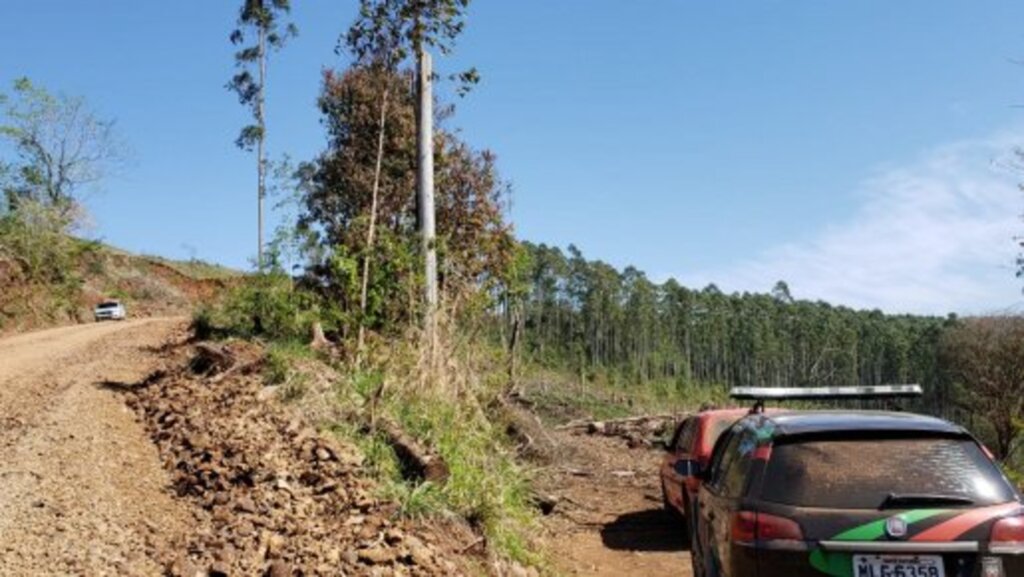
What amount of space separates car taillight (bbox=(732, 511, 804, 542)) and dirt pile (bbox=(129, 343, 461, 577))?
2259 millimetres

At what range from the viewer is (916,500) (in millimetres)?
4520

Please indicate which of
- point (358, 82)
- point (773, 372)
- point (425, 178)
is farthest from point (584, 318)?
point (425, 178)

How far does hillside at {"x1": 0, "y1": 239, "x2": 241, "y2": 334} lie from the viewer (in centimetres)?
2575

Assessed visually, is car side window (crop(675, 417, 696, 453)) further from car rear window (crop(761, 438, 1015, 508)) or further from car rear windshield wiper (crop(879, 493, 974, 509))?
car rear windshield wiper (crop(879, 493, 974, 509))

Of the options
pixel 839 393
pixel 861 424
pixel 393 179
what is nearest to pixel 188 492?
pixel 861 424

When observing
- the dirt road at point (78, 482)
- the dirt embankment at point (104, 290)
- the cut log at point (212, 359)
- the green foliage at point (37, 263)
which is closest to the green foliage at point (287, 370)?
the cut log at point (212, 359)

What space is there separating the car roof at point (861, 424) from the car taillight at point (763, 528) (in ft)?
1.85

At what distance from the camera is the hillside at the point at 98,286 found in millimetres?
25750

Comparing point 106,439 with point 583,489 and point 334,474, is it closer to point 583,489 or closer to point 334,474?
point 334,474

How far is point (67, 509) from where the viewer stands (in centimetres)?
606

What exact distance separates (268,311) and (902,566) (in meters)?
9.75

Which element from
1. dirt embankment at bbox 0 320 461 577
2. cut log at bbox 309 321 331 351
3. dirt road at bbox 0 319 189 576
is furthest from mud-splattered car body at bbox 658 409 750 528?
dirt road at bbox 0 319 189 576

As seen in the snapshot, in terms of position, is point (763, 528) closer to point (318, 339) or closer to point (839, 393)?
point (839, 393)

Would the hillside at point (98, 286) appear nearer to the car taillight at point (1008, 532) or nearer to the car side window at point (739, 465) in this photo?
the car side window at point (739, 465)
